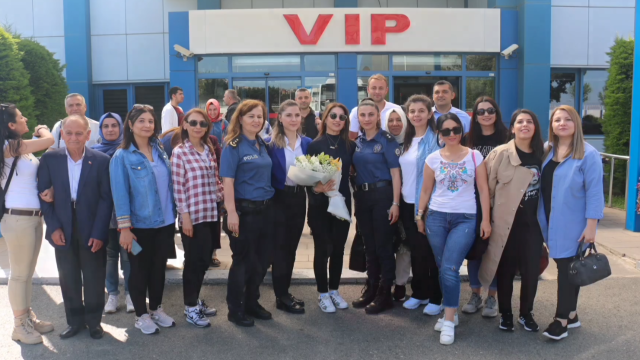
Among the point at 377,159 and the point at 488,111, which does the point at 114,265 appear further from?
the point at 488,111

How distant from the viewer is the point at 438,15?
1447cm

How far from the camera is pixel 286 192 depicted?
4793 millimetres

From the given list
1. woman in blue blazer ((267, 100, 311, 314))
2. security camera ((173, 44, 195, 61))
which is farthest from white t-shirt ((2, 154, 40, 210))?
security camera ((173, 44, 195, 61))

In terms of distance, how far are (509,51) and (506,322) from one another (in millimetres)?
11975

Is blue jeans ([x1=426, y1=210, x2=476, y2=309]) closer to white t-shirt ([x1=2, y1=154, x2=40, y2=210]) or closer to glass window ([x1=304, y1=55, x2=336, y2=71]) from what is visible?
white t-shirt ([x1=2, y1=154, x2=40, y2=210])

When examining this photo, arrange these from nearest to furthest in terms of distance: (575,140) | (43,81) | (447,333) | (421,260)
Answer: (575,140), (447,333), (421,260), (43,81)

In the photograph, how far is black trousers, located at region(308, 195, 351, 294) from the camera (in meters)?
4.84

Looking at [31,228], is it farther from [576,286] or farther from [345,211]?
[576,286]

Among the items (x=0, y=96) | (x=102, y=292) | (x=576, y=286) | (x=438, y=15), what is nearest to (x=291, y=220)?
(x=102, y=292)

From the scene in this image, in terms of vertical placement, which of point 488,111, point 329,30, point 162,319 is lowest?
point 162,319

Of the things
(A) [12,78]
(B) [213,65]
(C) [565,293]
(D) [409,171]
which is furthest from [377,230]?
(B) [213,65]

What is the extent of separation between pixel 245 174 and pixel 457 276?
1989 mm

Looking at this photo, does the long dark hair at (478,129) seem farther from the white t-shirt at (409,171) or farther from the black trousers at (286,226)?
the black trousers at (286,226)

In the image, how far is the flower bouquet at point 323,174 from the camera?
445cm
